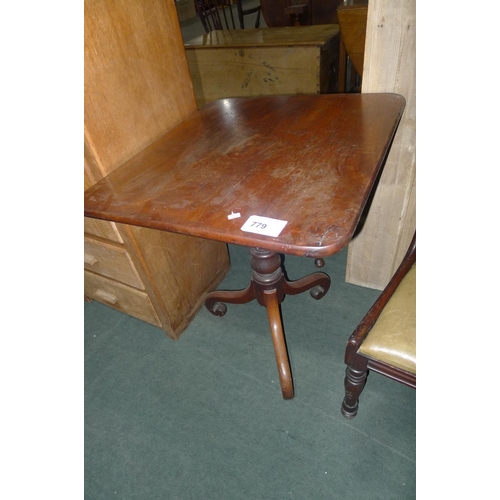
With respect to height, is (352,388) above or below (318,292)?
above

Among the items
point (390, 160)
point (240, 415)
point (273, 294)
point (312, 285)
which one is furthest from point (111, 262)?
point (390, 160)

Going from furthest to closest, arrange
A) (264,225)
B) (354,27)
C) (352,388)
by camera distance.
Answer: (354,27)
(352,388)
(264,225)

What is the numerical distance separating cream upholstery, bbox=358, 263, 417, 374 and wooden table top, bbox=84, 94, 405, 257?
37 cm

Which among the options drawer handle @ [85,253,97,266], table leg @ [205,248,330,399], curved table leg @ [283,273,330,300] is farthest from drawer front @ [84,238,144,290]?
curved table leg @ [283,273,330,300]

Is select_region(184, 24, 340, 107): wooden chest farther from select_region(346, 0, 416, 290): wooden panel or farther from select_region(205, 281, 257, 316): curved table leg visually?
select_region(205, 281, 257, 316): curved table leg

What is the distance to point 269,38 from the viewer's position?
7.81 feet

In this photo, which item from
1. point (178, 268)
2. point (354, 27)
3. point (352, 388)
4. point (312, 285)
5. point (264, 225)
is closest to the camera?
point (264, 225)

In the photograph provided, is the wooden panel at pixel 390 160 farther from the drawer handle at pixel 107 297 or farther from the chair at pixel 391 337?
the drawer handle at pixel 107 297

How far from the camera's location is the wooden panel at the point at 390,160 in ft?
3.32

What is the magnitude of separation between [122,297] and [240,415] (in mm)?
702

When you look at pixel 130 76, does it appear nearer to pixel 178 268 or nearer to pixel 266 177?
pixel 266 177

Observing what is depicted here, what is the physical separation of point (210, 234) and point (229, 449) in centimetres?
85

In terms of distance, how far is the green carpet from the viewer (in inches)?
42.5
